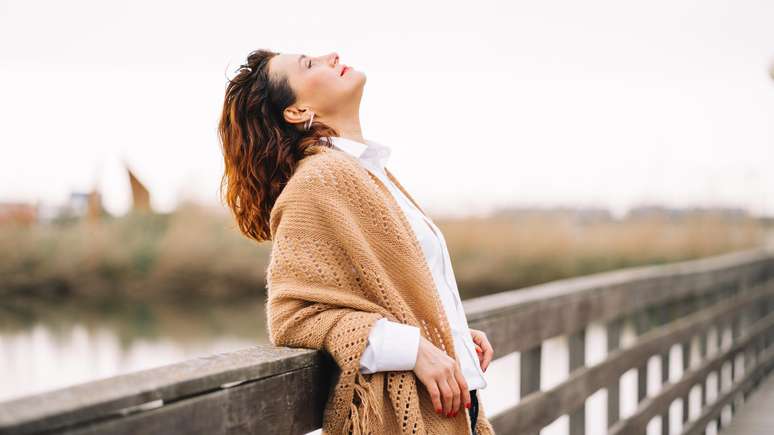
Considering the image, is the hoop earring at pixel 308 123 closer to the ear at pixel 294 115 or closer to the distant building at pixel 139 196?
the ear at pixel 294 115

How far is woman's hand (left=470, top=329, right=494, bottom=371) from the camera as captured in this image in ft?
5.86

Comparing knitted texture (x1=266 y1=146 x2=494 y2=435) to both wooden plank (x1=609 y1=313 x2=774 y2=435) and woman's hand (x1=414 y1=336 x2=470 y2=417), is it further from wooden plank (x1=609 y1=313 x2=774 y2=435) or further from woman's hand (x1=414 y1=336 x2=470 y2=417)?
wooden plank (x1=609 y1=313 x2=774 y2=435)

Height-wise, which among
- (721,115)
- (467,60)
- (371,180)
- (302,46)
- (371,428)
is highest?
(467,60)

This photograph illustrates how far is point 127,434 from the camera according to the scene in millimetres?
1053

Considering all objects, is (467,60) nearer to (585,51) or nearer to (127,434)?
(585,51)

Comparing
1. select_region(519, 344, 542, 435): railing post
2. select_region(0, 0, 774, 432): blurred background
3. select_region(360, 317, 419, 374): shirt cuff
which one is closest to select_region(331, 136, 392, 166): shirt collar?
select_region(360, 317, 419, 374): shirt cuff

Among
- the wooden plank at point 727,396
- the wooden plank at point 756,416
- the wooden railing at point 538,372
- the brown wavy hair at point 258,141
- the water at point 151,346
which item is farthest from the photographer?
the water at point 151,346

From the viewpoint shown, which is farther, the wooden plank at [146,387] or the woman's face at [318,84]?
the woman's face at [318,84]

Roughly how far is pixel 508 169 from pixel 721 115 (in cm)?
414

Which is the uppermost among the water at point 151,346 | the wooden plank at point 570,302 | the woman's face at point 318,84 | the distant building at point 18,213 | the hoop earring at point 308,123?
the woman's face at point 318,84

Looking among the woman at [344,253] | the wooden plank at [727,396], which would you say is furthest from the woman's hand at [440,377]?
the wooden plank at [727,396]

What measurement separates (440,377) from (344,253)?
0.87ft

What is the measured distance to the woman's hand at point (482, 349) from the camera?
179 cm

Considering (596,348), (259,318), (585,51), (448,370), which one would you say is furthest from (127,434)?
(585,51)
